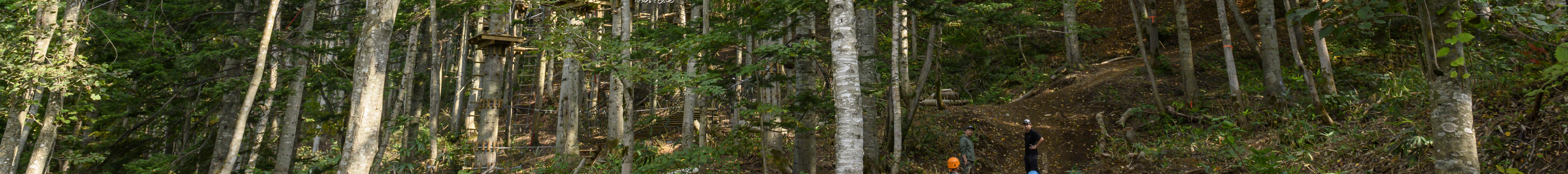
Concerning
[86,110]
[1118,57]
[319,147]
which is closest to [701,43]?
[86,110]

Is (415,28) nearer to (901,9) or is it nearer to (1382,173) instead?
(901,9)

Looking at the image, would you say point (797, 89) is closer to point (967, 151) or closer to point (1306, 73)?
point (967, 151)

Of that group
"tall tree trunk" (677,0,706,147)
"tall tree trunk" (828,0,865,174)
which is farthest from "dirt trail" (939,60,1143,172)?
"tall tree trunk" (828,0,865,174)

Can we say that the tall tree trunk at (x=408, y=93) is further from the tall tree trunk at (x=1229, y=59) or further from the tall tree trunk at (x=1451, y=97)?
the tall tree trunk at (x=1451, y=97)

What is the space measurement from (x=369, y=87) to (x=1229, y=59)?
11099mm

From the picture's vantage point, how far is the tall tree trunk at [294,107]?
12609 mm

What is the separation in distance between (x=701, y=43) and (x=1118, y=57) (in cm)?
1347

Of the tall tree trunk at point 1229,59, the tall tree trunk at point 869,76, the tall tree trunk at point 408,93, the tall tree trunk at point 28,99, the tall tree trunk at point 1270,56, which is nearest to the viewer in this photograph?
the tall tree trunk at point 869,76

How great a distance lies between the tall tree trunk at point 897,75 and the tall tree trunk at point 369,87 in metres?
5.87

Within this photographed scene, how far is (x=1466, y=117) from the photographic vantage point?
15.4ft

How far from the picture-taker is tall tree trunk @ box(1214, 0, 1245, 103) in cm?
1101

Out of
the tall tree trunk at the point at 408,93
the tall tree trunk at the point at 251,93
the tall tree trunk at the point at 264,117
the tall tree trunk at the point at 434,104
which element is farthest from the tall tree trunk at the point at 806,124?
the tall tree trunk at the point at 264,117

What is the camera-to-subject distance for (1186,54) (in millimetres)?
12164

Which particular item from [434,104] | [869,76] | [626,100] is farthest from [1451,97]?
[434,104]
